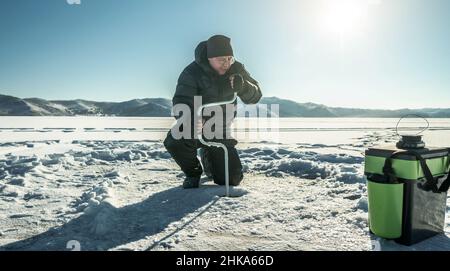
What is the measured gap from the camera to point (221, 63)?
3441 millimetres

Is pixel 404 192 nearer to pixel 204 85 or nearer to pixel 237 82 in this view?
pixel 237 82

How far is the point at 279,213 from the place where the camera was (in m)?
2.68

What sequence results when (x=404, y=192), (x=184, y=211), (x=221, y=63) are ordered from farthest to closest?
(x=221, y=63)
(x=184, y=211)
(x=404, y=192)

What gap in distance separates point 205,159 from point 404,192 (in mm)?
2363

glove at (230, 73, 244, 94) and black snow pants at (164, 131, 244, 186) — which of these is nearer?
glove at (230, 73, 244, 94)

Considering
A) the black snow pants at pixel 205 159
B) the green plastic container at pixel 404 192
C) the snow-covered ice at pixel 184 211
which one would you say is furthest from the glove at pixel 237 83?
the green plastic container at pixel 404 192

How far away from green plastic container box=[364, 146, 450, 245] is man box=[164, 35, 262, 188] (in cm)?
162

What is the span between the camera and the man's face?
3.41 metres

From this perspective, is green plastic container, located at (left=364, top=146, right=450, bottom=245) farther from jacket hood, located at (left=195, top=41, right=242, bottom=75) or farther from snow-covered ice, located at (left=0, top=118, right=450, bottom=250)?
jacket hood, located at (left=195, top=41, right=242, bottom=75)

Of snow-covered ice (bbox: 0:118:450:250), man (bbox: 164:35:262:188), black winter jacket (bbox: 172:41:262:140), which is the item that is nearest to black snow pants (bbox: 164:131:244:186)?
man (bbox: 164:35:262:188)

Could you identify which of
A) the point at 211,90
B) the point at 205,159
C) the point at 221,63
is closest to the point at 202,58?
the point at 221,63

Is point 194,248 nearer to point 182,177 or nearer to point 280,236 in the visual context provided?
point 280,236

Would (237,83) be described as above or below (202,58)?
below

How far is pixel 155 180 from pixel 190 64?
147 cm
